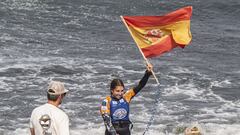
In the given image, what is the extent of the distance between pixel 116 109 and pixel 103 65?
1320 cm

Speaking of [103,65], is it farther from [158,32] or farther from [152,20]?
[152,20]

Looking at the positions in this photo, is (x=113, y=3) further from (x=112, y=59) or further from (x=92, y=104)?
(x=92, y=104)

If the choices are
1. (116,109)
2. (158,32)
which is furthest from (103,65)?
(116,109)

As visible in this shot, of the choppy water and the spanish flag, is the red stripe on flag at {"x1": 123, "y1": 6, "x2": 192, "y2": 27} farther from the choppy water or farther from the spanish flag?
the choppy water

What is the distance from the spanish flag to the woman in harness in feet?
4.77

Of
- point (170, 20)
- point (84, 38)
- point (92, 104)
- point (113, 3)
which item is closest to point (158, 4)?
point (113, 3)

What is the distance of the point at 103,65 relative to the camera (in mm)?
22703

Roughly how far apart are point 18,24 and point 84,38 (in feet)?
12.7

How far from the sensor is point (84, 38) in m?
27.1

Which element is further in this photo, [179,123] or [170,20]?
[179,123]

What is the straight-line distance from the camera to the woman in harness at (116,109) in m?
9.23

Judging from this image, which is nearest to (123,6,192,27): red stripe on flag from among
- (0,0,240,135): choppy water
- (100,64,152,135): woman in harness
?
(100,64,152,135): woman in harness

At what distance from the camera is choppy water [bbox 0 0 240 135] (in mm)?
17173

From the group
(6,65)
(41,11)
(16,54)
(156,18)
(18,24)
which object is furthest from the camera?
(41,11)
